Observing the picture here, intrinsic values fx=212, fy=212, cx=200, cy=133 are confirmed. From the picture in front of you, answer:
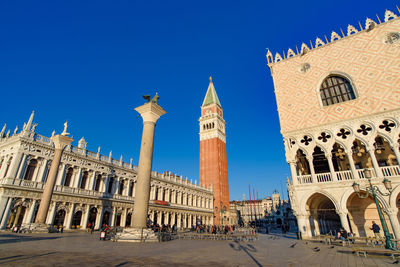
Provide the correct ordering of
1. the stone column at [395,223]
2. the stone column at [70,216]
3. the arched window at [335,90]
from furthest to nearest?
1. the stone column at [70,216]
2. the arched window at [335,90]
3. the stone column at [395,223]

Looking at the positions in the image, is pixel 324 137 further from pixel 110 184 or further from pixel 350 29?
pixel 110 184

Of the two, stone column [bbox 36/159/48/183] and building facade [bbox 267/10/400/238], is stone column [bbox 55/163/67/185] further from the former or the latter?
building facade [bbox 267/10/400/238]

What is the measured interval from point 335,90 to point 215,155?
39791 millimetres

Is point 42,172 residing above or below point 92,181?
above

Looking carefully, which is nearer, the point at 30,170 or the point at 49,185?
the point at 49,185

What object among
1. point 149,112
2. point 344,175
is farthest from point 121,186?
point 344,175

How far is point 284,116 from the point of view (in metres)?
23.3

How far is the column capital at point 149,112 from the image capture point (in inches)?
625

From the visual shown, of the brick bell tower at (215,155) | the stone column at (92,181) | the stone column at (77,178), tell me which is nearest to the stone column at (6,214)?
the stone column at (77,178)

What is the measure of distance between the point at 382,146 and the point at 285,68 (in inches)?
495

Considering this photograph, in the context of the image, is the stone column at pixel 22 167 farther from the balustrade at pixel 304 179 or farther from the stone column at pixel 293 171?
the balustrade at pixel 304 179

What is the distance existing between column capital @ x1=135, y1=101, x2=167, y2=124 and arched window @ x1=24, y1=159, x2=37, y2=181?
647 inches

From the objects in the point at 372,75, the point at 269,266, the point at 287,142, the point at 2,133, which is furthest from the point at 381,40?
the point at 2,133

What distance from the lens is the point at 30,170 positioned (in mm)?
23375
